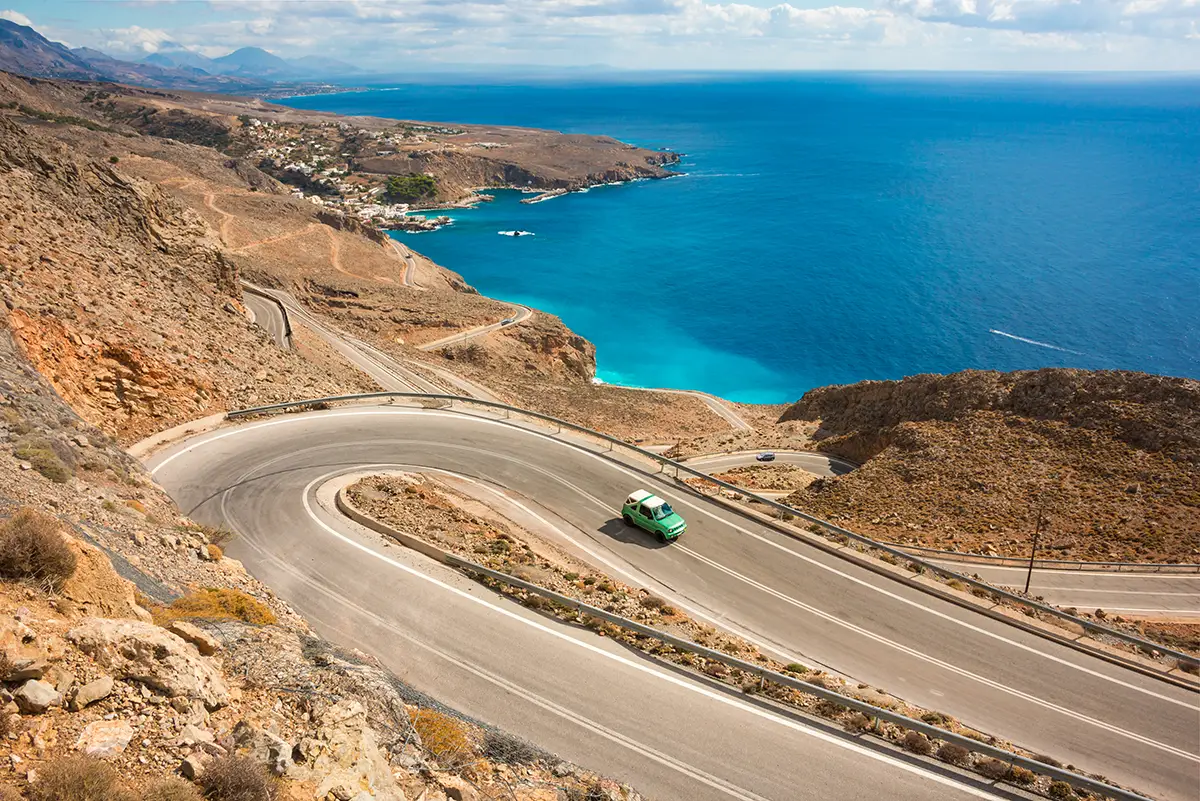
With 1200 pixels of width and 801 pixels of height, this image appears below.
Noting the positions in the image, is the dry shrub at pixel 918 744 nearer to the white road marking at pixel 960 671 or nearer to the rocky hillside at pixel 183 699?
the white road marking at pixel 960 671

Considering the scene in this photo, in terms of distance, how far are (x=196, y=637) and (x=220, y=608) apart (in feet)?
9.80

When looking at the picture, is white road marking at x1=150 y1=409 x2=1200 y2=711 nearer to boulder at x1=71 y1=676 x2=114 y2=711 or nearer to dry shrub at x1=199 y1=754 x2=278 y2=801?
dry shrub at x1=199 y1=754 x2=278 y2=801

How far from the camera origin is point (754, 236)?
11781cm

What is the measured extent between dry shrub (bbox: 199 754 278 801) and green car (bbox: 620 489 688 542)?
15.6 meters

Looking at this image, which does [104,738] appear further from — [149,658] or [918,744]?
[918,744]

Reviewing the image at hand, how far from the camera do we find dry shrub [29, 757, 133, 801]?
5.93 m

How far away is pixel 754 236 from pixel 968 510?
97.2 m

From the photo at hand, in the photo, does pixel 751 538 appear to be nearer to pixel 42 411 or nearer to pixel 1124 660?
pixel 1124 660

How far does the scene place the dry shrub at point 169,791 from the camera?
6.46 meters

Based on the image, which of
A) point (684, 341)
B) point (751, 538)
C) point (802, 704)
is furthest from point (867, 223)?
point (802, 704)

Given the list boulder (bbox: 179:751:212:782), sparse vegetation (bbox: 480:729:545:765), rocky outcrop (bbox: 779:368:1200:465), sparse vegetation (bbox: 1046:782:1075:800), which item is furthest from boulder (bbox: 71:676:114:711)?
rocky outcrop (bbox: 779:368:1200:465)

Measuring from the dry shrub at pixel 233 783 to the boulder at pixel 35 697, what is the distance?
5.68ft

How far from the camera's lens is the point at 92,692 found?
7340mm

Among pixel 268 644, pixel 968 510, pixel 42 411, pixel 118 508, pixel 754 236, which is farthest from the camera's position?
pixel 754 236
